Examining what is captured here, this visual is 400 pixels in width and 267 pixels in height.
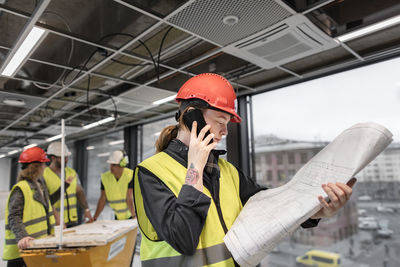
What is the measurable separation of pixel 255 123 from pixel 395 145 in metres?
1.72

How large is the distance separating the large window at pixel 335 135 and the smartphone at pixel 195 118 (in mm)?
2709

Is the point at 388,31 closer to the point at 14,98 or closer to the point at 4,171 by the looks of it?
the point at 14,98

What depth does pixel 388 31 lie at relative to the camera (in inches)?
102

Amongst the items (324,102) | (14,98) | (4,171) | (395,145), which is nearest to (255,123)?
(324,102)

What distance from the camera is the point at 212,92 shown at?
Answer: 1142 millimetres

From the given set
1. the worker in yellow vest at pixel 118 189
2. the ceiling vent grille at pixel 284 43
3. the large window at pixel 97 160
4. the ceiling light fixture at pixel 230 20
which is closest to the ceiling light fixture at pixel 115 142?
the large window at pixel 97 160

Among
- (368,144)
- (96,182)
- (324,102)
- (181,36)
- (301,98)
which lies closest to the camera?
(368,144)

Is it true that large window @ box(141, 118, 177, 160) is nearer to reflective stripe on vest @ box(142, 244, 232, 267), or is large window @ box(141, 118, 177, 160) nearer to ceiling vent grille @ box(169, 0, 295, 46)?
ceiling vent grille @ box(169, 0, 295, 46)

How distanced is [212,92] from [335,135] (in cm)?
268

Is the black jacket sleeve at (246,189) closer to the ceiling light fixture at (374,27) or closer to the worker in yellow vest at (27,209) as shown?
the ceiling light fixture at (374,27)

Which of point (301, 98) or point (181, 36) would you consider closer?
point (181, 36)

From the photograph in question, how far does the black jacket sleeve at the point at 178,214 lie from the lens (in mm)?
853

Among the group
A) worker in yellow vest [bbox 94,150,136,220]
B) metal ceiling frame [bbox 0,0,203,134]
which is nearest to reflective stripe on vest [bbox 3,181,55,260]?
metal ceiling frame [bbox 0,0,203,134]

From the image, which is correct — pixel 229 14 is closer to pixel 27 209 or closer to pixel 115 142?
pixel 27 209
